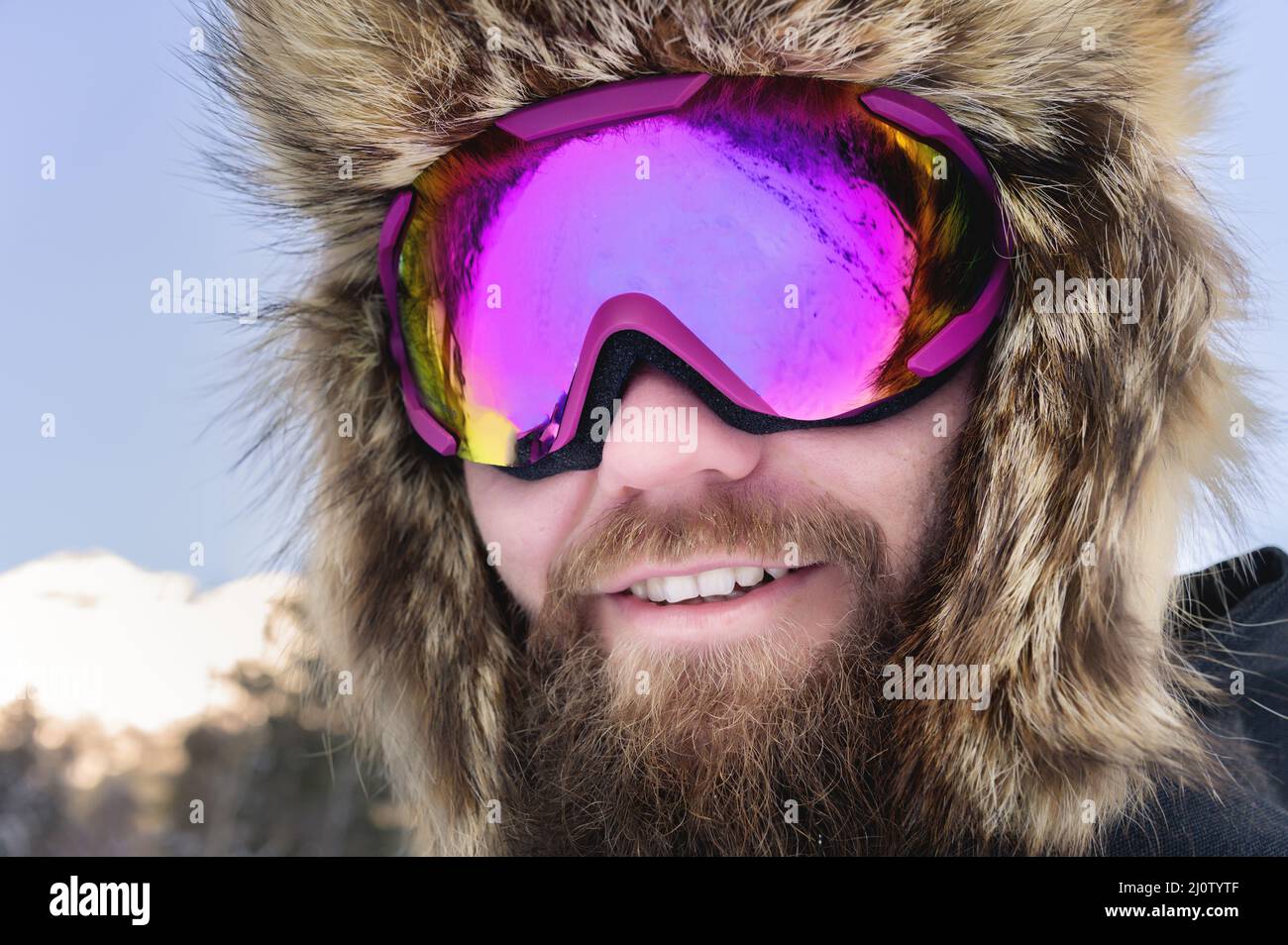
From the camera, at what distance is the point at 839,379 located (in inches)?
49.3

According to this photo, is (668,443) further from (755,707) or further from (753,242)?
(755,707)

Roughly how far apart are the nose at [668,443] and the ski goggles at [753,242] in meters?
0.02

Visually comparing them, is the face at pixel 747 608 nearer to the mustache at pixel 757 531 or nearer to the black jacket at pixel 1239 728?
the mustache at pixel 757 531

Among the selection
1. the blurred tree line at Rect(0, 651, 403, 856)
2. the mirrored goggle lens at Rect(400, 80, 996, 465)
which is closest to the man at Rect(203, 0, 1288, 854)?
the mirrored goggle lens at Rect(400, 80, 996, 465)

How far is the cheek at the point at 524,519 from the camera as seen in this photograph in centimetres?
142

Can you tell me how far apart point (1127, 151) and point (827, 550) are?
0.67 meters

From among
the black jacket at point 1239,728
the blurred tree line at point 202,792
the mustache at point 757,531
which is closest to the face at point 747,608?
the mustache at point 757,531

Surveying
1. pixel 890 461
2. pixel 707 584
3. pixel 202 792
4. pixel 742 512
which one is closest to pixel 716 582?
pixel 707 584

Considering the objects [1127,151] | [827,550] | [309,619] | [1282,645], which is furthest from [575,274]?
[1282,645]

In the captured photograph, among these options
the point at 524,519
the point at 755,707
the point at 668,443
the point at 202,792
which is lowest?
the point at 202,792

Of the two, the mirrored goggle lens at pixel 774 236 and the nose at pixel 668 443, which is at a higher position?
the mirrored goggle lens at pixel 774 236

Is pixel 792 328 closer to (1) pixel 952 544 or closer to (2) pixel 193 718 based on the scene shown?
(1) pixel 952 544

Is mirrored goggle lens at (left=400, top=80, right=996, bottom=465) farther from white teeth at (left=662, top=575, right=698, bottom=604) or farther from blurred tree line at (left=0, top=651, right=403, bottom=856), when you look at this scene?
blurred tree line at (left=0, top=651, right=403, bottom=856)

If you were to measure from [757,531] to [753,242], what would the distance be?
39 cm
